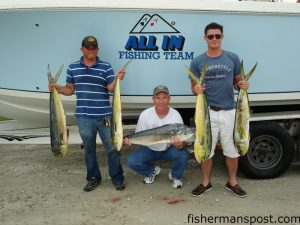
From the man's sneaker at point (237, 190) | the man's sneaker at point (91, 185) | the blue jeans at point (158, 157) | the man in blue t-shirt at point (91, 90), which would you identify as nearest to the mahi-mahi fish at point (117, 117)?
the man in blue t-shirt at point (91, 90)

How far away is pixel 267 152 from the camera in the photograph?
501cm

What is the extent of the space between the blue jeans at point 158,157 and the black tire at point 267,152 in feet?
2.51

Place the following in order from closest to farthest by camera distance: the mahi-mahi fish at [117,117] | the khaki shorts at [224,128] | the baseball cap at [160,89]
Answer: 1. the mahi-mahi fish at [117,117]
2. the khaki shorts at [224,128]
3. the baseball cap at [160,89]

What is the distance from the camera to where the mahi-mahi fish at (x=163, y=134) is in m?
4.19

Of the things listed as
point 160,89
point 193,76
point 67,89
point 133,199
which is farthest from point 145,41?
point 133,199

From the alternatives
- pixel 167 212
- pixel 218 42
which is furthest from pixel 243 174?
pixel 218 42

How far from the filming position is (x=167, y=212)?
4.10 meters

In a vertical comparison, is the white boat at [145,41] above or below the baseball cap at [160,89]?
above

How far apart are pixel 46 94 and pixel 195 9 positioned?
1907 mm

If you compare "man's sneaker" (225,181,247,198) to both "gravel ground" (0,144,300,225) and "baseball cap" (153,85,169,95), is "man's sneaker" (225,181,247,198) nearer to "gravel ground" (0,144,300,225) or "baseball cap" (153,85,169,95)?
"gravel ground" (0,144,300,225)

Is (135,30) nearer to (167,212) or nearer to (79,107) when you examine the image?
(79,107)

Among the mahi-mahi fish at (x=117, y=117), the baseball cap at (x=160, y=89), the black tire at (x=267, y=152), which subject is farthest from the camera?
the black tire at (x=267, y=152)

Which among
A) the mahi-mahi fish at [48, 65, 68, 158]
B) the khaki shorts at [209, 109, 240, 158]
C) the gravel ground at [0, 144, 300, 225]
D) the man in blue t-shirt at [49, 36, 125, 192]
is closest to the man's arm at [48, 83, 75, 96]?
the man in blue t-shirt at [49, 36, 125, 192]

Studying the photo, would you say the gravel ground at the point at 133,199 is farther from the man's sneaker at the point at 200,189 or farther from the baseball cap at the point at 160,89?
the baseball cap at the point at 160,89
